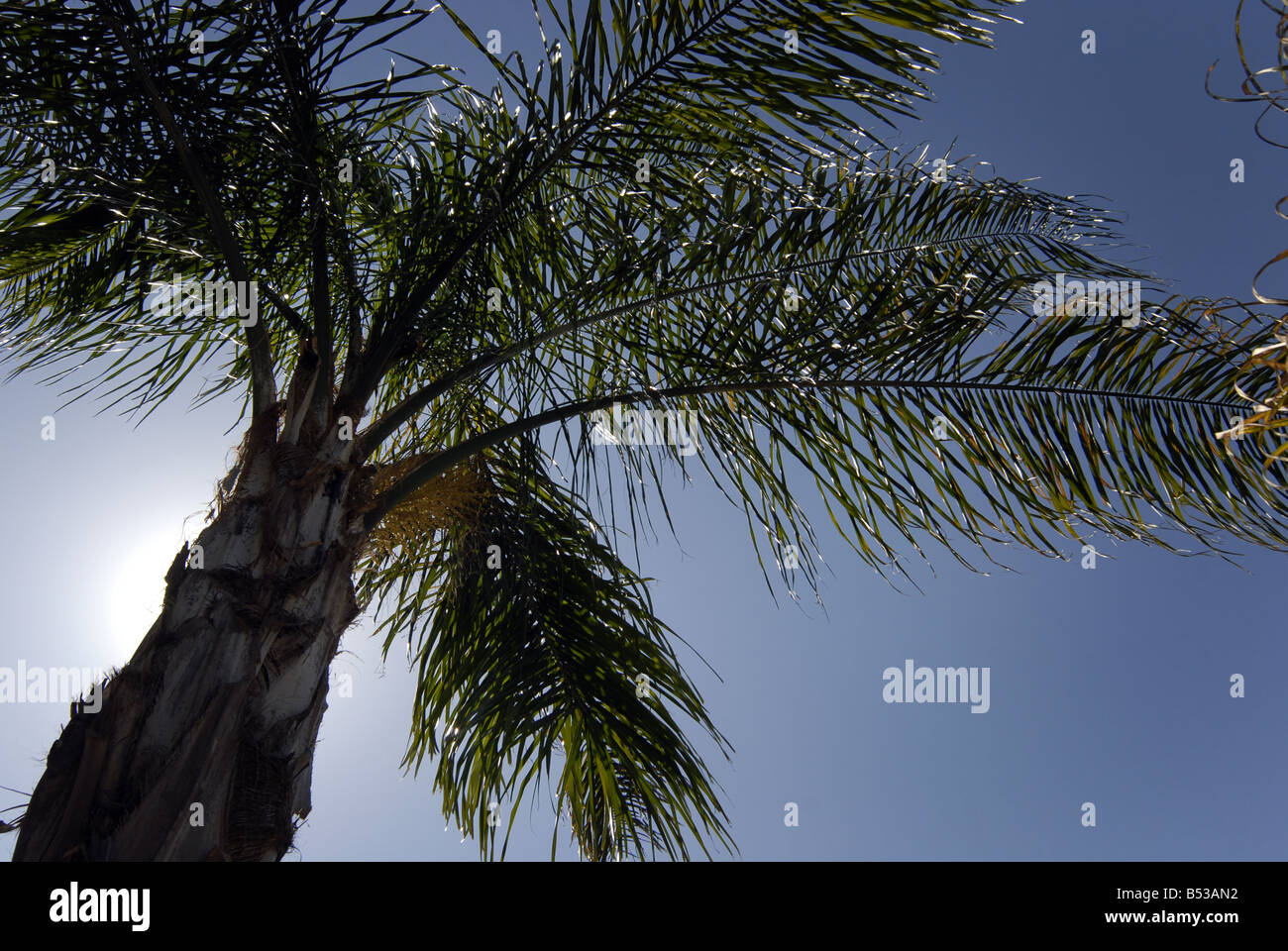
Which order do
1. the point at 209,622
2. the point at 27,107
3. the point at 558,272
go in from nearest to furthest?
the point at 209,622, the point at 27,107, the point at 558,272

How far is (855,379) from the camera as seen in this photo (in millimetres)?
2555

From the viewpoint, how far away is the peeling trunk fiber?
5.50 feet

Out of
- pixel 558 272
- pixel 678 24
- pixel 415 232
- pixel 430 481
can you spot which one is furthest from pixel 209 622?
pixel 678 24

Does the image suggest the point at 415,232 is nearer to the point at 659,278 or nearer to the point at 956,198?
the point at 659,278

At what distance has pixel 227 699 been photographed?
6.05 feet

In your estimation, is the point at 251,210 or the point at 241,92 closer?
the point at 241,92

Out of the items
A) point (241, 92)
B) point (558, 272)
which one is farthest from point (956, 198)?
point (241, 92)

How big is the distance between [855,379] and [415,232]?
1.47 metres

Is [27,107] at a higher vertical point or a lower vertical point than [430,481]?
higher

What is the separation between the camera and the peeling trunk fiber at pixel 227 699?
1676 mm

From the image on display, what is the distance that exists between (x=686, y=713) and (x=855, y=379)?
1302 millimetres
